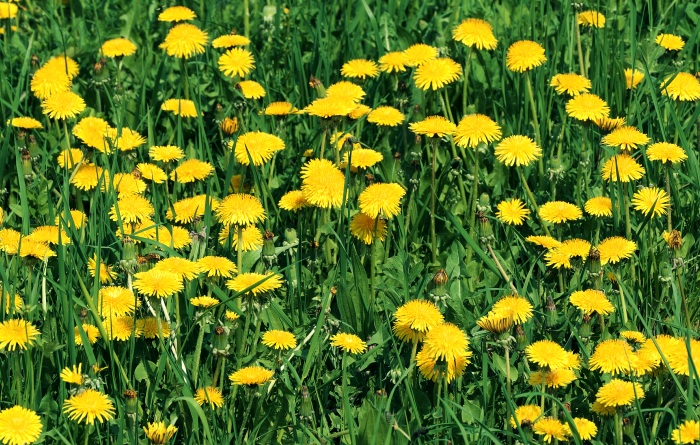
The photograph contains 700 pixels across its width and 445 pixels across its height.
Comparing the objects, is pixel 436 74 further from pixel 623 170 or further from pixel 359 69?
pixel 623 170

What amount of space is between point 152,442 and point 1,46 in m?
2.39

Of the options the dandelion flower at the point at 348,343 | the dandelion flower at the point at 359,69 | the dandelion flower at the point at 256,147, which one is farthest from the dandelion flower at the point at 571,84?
the dandelion flower at the point at 348,343

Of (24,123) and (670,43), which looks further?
(670,43)

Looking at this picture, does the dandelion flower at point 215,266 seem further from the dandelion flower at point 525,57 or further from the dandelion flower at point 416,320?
the dandelion flower at point 525,57

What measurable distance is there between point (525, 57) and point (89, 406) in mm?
1951

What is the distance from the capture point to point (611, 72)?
4.10 meters

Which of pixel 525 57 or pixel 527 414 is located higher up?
pixel 525 57

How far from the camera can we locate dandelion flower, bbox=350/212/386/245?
3229 millimetres

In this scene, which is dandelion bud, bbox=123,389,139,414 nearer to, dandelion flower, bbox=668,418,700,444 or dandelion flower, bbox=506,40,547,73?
dandelion flower, bbox=668,418,700,444

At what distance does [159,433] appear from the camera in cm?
248

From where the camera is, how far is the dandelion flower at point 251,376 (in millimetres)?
2639

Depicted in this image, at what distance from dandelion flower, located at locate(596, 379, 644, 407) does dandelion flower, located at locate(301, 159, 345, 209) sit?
1.01m

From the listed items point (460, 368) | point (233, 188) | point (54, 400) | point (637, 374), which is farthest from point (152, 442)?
point (233, 188)

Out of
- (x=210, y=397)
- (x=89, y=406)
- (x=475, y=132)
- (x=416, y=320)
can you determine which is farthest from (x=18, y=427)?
(x=475, y=132)
